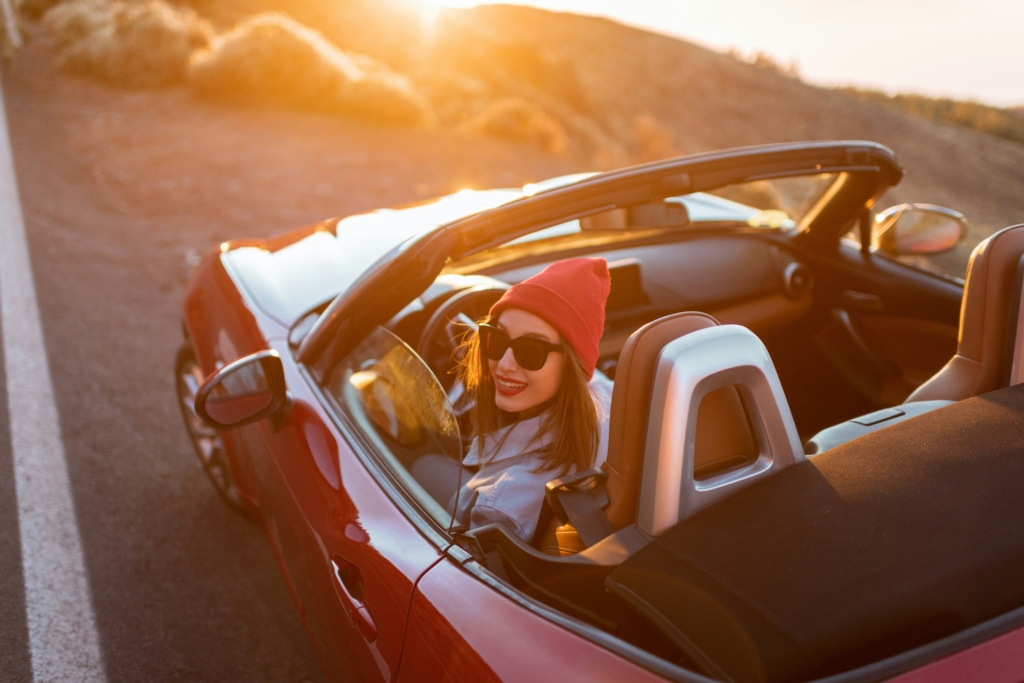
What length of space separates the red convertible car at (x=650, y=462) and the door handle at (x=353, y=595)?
0.04 feet

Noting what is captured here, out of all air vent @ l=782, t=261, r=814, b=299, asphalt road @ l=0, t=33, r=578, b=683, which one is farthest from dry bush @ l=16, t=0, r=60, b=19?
air vent @ l=782, t=261, r=814, b=299

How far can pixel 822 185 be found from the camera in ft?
11.5

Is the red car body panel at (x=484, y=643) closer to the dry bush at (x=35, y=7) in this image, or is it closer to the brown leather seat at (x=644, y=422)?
the brown leather seat at (x=644, y=422)

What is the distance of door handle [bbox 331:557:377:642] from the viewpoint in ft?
6.12

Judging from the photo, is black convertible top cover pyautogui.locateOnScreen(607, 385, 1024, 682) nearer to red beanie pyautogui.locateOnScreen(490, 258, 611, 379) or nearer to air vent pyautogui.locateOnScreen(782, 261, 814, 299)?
red beanie pyautogui.locateOnScreen(490, 258, 611, 379)

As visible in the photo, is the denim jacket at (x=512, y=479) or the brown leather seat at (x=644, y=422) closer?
the brown leather seat at (x=644, y=422)

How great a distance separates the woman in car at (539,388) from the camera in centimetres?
189

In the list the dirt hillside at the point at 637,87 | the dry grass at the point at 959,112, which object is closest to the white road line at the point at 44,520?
the dry grass at the point at 959,112

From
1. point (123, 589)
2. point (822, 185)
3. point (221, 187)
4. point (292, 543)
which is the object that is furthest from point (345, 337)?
point (221, 187)

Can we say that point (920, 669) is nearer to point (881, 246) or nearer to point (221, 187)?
point (881, 246)

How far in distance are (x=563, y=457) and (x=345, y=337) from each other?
87 cm

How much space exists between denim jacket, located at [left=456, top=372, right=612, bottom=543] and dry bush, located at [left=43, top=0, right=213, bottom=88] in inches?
642

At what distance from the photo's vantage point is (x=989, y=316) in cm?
199

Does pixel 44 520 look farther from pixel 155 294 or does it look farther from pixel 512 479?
pixel 155 294
